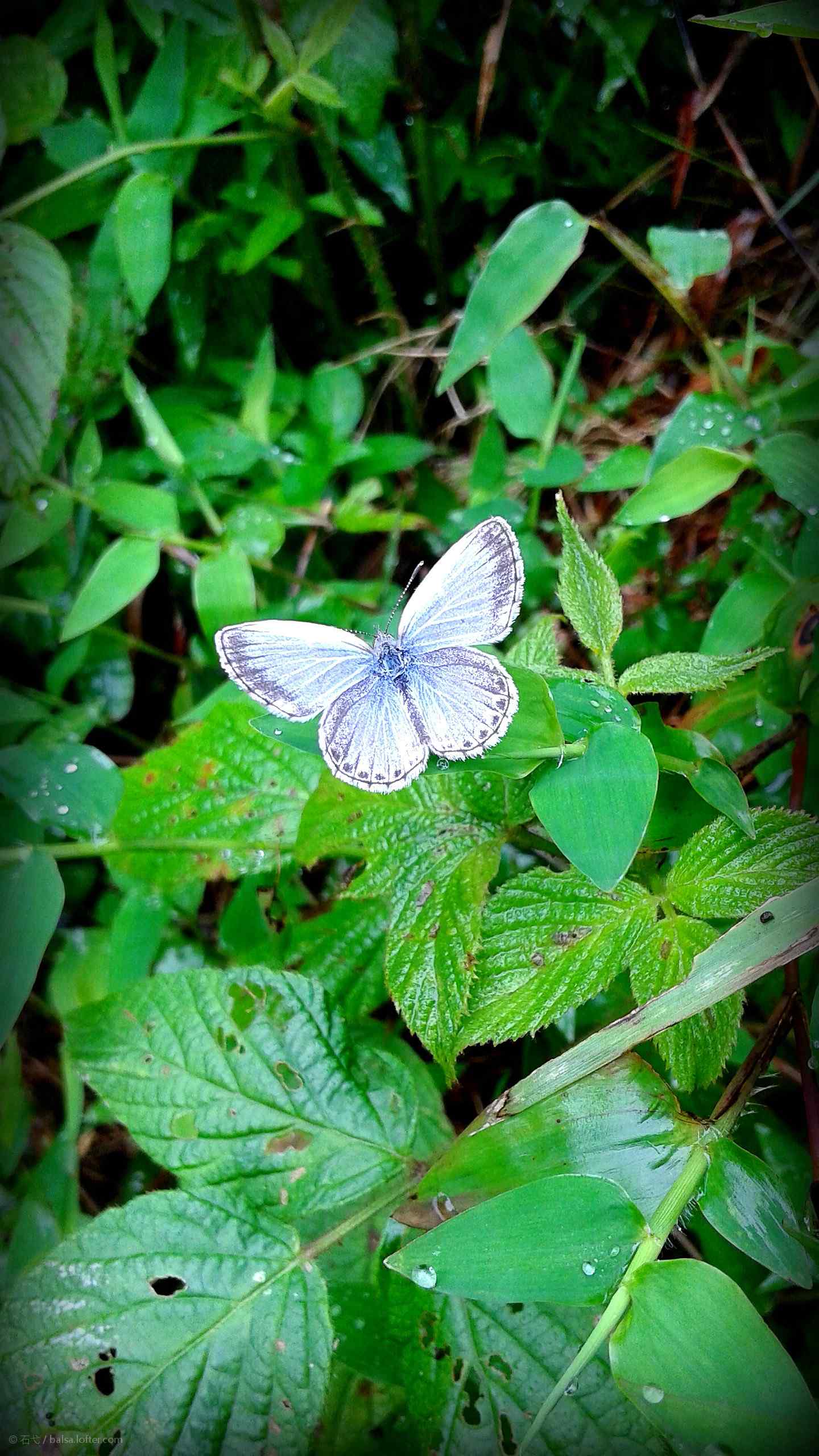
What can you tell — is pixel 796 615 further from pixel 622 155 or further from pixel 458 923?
pixel 622 155

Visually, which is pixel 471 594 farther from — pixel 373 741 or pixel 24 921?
pixel 24 921

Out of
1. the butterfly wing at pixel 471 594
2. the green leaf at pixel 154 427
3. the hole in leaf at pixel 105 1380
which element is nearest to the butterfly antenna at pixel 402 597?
the butterfly wing at pixel 471 594

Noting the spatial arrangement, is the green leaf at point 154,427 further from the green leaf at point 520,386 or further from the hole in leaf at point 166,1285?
the hole in leaf at point 166,1285

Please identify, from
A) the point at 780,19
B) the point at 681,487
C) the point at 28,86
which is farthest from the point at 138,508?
the point at 780,19

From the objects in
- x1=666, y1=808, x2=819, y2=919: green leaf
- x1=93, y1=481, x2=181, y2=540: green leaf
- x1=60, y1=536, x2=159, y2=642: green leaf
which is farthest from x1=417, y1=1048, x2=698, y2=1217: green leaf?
x1=93, y1=481, x2=181, y2=540: green leaf

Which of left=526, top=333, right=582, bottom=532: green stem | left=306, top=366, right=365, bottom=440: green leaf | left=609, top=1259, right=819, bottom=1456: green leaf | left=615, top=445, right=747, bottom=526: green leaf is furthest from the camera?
left=306, top=366, right=365, bottom=440: green leaf

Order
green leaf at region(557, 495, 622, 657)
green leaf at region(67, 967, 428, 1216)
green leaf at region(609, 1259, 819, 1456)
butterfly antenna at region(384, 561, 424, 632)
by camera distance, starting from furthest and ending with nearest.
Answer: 1. butterfly antenna at region(384, 561, 424, 632)
2. green leaf at region(67, 967, 428, 1216)
3. green leaf at region(557, 495, 622, 657)
4. green leaf at region(609, 1259, 819, 1456)

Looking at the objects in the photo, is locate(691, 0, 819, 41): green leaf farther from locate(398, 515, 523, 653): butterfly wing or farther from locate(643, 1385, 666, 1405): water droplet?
locate(643, 1385, 666, 1405): water droplet
